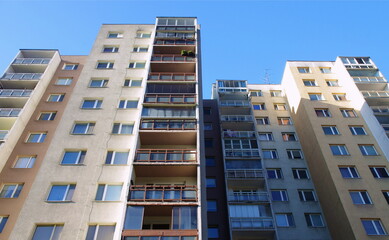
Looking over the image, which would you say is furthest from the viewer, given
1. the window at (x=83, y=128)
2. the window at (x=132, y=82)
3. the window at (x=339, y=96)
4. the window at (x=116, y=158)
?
the window at (x=339, y=96)

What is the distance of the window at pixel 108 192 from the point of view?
2064cm

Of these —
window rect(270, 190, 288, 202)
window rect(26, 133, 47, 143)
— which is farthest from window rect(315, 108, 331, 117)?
window rect(26, 133, 47, 143)

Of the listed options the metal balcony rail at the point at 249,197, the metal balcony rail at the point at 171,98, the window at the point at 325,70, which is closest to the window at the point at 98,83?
the metal balcony rail at the point at 171,98

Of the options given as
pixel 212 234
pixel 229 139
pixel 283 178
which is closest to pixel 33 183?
pixel 212 234

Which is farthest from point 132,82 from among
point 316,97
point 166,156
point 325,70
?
point 325,70

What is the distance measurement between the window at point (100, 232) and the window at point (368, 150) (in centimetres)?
2641

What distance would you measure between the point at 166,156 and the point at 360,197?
18667 mm

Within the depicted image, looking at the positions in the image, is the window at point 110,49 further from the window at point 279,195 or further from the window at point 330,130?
the window at point 330,130

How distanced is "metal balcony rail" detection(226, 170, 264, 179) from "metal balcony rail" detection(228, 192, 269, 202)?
1.93 metres

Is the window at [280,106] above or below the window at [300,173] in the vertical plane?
above

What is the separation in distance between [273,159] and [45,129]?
2445 centimetres

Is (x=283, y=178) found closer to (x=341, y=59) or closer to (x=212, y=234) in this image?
(x=212, y=234)

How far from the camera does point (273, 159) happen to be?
1387 inches

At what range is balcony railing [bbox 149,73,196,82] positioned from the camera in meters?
30.7
